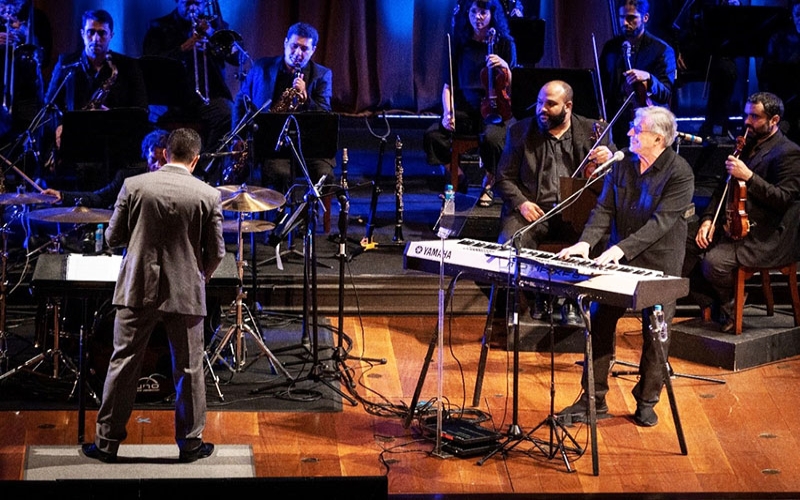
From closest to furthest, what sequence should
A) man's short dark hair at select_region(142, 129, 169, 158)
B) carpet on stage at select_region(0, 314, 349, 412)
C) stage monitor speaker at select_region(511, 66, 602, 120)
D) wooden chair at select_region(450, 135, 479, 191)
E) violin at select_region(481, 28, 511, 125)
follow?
1. carpet on stage at select_region(0, 314, 349, 412)
2. man's short dark hair at select_region(142, 129, 169, 158)
3. stage monitor speaker at select_region(511, 66, 602, 120)
4. violin at select_region(481, 28, 511, 125)
5. wooden chair at select_region(450, 135, 479, 191)

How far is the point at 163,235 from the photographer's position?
16.9 ft

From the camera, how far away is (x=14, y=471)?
520 cm

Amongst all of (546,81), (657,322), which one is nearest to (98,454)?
(657,322)

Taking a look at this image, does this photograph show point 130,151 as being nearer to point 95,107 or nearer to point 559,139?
point 95,107

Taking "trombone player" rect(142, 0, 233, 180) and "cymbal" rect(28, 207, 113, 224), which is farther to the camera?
"trombone player" rect(142, 0, 233, 180)

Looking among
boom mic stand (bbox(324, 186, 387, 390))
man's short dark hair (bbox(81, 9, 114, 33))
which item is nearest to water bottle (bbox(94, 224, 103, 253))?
boom mic stand (bbox(324, 186, 387, 390))

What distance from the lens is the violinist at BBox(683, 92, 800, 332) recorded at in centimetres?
712

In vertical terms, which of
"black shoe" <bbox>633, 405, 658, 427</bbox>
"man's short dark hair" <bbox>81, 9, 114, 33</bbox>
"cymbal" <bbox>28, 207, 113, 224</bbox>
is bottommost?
"black shoe" <bbox>633, 405, 658, 427</bbox>

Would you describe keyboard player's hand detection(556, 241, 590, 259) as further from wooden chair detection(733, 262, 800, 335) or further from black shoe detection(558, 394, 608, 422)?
wooden chair detection(733, 262, 800, 335)

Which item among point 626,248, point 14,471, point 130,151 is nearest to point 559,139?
point 626,248

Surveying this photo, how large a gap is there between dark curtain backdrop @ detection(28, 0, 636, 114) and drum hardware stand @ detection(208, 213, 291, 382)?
4481 millimetres

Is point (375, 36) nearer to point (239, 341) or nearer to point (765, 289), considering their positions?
point (765, 289)

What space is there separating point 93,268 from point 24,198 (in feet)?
3.53

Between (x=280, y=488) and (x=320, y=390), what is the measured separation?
273 centimetres
